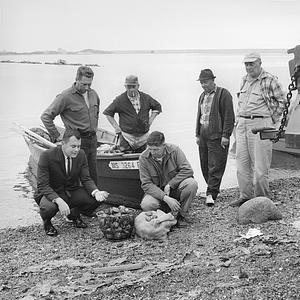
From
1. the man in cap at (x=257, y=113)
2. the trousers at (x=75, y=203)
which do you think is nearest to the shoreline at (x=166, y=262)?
the trousers at (x=75, y=203)

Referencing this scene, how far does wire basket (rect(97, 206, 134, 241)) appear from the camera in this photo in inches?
232

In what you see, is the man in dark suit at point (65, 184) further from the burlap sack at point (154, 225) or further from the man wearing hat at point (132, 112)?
the man wearing hat at point (132, 112)

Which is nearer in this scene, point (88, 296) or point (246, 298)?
point (246, 298)

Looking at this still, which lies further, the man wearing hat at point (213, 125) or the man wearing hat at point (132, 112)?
the man wearing hat at point (132, 112)

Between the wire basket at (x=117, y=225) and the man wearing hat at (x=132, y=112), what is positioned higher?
the man wearing hat at (x=132, y=112)

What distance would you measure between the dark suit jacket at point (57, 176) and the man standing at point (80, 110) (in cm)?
71

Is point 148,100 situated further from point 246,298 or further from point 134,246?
point 246,298

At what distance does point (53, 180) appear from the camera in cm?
636

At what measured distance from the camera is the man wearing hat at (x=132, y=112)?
7.60 m

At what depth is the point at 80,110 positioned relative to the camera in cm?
700

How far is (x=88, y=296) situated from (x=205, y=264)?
1074 millimetres

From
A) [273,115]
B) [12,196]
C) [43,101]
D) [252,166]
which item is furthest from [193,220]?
[43,101]

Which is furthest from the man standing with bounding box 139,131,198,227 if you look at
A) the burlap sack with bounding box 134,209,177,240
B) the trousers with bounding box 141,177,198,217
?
the burlap sack with bounding box 134,209,177,240

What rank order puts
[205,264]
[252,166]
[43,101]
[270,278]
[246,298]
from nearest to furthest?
[246,298] < [270,278] < [205,264] < [252,166] < [43,101]
